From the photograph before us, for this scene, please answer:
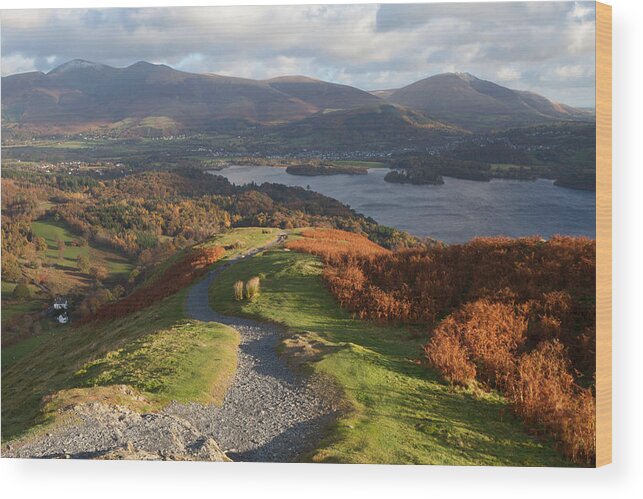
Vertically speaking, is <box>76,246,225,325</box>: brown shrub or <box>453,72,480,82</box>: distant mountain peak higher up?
<box>453,72,480,82</box>: distant mountain peak

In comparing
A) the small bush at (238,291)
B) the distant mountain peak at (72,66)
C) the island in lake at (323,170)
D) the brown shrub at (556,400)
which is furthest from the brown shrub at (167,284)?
the brown shrub at (556,400)

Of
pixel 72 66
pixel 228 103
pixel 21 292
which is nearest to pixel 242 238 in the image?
→ pixel 228 103

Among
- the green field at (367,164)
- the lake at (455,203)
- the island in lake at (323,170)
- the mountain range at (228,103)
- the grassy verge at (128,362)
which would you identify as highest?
the mountain range at (228,103)

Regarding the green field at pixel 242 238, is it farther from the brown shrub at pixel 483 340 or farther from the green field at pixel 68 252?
the brown shrub at pixel 483 340

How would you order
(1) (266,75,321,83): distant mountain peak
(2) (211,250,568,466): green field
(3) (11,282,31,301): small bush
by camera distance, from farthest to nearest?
(1) (266,75,321,83): distant mountain peak → (3) (11,282,31,301): small bush → (2) (211,250,568,466): green field

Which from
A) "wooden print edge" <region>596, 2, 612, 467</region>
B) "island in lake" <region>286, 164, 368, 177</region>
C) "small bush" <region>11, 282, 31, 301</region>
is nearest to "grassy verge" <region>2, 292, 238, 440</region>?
"small bush" <region>11, 282, 31, 301</region>

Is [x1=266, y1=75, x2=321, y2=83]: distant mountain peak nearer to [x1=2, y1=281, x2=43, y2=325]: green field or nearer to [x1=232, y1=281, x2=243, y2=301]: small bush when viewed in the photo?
[x1=232, y1=281, x2=243, y2=301]: small bush

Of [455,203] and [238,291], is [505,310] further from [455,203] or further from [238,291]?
[238,291]
